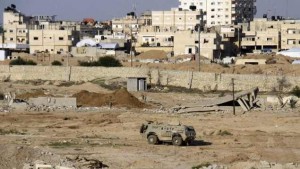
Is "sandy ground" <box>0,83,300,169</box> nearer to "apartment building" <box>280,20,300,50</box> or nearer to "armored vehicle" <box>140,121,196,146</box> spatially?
"armored vehicle" <box>140,121,196,146</box>

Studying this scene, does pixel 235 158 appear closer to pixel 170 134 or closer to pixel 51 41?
pixel 170 134

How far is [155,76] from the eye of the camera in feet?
237

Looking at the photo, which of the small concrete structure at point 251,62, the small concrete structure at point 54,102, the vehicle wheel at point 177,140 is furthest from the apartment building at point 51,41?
the vehicle wheel at point 177,140

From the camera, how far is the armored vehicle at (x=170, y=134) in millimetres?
36344

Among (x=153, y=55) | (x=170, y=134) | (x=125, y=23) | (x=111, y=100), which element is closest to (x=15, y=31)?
(x=125, y=23)

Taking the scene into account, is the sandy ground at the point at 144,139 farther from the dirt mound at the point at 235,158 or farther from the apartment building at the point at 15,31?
the apartment building at the point at 15,31

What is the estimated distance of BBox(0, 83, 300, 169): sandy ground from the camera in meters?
32.0

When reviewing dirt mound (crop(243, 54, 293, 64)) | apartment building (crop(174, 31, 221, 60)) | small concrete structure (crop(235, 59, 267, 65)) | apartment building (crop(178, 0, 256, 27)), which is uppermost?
apartment building (crop(178, 0, 256, 27))

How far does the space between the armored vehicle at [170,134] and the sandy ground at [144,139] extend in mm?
310

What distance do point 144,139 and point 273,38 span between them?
71.7 meters

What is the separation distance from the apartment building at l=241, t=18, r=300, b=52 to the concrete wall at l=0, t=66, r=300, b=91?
117 feet

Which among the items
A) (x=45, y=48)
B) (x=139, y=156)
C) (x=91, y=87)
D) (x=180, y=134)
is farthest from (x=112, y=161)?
(x=45, y=48)

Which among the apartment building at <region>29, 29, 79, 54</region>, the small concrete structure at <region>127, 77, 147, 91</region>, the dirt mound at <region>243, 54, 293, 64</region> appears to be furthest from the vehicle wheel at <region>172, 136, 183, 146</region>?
the apartment building at <region>29, 29, 79, 54</region>

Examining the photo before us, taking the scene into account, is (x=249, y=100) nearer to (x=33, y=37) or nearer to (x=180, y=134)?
(x=180, y=134)
